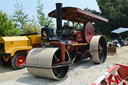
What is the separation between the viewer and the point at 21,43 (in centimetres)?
579

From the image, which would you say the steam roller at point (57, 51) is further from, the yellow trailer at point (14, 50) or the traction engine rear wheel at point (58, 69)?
the yellow trailer at point (14, 50)

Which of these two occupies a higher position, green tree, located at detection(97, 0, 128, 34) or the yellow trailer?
green tree, located at detection(97, 0, 128, 34)

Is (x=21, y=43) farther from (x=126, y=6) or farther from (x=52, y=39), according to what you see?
(x=126, y=6)

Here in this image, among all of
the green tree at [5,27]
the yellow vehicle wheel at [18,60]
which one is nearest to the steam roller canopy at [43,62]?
the yellow vehicle wheel at [18,60]

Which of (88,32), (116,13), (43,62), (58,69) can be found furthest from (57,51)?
(116,13)

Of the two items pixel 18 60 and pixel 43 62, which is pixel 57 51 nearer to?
pixel 43 62

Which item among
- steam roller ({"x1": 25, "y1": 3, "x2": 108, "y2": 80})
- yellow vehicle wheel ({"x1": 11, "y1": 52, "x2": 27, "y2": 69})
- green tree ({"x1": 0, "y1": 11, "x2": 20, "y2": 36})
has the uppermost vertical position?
green tree ({"x1": 0, "y1": 11, "x2": 20, "y2": 36})

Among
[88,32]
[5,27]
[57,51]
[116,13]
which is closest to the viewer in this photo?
[57,51]

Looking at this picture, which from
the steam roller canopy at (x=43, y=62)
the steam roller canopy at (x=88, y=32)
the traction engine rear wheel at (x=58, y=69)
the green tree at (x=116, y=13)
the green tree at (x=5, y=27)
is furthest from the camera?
the green tree at (x=116, y=13)

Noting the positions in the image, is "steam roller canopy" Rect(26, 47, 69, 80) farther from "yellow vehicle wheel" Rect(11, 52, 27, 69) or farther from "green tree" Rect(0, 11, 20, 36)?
"green tree" Rect(0, 11, 20, 36)

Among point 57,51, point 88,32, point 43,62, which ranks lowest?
point 43,62

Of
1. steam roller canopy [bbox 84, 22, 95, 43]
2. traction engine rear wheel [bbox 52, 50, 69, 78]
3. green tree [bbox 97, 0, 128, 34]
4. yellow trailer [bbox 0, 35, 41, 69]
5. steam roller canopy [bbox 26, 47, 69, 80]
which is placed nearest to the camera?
steam roller canopy [bbox 26, 47, 69, 80]

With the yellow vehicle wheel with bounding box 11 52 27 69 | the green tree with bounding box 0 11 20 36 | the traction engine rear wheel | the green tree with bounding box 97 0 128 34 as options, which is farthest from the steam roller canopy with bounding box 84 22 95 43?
the green tree with bounding box 97 0 128 34

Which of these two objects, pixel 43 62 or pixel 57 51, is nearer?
pixel 43 62
